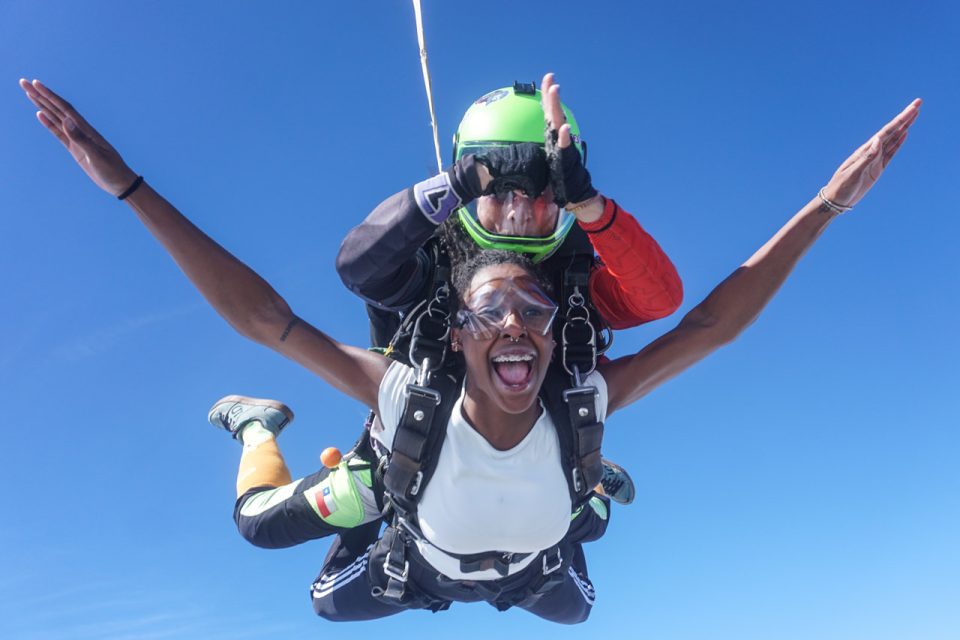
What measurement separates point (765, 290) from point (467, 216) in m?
1.40

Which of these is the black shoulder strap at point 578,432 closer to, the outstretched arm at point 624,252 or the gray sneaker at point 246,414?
the outstretched arm at point 624,252

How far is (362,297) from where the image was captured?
294 centimetres

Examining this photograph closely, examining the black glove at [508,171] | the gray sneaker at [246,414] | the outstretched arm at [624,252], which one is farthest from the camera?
the gray sneaker at [246,414]

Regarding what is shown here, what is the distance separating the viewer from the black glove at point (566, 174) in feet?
8.20

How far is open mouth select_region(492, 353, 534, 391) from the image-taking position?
296 centimetres

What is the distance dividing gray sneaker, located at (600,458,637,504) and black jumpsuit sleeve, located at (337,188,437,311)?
2.23 metres

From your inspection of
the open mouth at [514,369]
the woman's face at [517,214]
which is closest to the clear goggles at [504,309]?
the open mouth at [514,369]

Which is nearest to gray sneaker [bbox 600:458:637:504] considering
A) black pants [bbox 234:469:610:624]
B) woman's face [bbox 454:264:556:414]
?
black pants [bbox 234:469:610:624]

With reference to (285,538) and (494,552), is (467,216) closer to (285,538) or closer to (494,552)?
(494,552)

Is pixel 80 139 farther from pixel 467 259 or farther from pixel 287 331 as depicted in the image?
pixel 467 259

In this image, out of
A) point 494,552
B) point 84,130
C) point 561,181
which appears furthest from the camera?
point 494,552

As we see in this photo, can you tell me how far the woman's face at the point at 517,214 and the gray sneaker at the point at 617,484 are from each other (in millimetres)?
2096

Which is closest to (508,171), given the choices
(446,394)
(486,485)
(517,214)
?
(517,214)

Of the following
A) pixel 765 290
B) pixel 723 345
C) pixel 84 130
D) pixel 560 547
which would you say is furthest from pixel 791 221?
pixel 84 130
